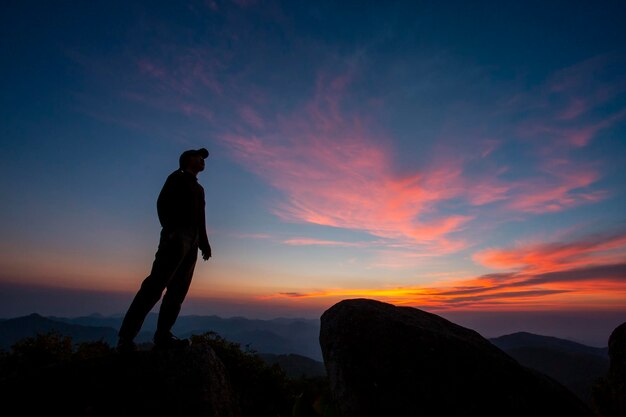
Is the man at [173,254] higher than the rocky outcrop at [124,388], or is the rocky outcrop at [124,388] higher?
the man at [173,254]

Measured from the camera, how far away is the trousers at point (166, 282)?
4.36 m

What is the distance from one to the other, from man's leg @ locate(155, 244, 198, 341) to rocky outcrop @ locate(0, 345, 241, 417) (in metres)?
0.62

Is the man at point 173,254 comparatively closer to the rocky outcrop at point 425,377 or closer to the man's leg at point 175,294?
the man's leg at point 175,294

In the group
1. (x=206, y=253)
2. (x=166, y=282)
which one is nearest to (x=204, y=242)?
(x=206, y=253)

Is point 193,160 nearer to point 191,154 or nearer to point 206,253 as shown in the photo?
point 191,154

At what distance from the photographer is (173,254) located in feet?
15.3

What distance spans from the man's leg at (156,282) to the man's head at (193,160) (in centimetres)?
127

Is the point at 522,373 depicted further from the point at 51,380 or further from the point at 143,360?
the point at 51,380

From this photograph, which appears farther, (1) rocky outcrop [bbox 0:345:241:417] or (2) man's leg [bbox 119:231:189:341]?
(2) man's leg [bbox 119:231:189:341]

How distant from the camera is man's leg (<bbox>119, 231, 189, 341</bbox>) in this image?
4332 mm

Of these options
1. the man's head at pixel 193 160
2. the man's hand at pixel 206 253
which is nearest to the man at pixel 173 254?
the man's head at pixel 193 160

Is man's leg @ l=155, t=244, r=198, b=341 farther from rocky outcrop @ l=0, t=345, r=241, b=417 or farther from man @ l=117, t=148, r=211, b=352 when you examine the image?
rocky outcrop @ l=0, t=345, r=241, b=417

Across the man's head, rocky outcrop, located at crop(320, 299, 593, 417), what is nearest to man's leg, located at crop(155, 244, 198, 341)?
the man's head

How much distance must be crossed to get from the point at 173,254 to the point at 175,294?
32.4 inches
